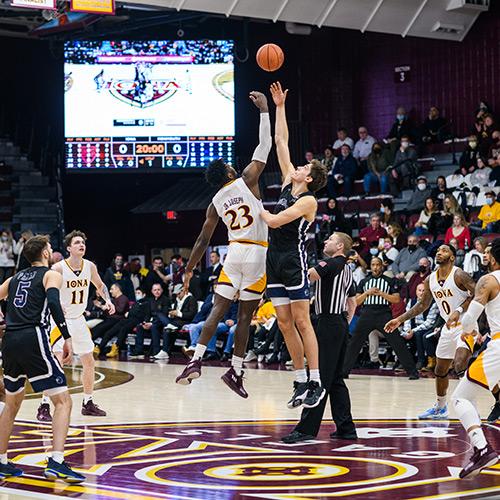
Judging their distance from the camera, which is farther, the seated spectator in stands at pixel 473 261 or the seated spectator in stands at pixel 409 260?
the seated spectator in stands at pixel 409 260

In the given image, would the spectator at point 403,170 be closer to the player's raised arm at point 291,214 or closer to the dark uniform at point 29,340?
the player's raised arm at point 291,214

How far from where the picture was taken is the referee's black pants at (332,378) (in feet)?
30.0

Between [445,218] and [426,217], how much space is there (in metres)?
0.58

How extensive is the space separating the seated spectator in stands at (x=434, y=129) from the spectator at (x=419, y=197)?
7.27 ft

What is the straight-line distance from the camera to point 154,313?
19.1 m

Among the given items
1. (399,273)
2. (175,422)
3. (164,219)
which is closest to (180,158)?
→ (164,219)

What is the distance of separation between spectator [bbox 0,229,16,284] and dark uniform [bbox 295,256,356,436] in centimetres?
1386

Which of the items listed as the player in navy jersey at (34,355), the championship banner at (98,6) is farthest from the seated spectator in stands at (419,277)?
the player in navy jersey at (34,355)

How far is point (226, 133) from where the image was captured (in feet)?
77.7

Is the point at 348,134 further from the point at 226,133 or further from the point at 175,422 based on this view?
the point at 175,422

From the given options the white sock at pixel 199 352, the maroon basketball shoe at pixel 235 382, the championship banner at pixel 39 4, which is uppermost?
the championship banner at pixel 39 4

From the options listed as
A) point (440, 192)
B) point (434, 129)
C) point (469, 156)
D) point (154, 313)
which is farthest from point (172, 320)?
point (434, 129)

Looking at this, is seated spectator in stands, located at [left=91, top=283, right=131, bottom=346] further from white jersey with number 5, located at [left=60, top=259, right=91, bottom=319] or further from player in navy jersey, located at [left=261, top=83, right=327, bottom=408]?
player in navy jersey, located at [left=261, top=83, right=327, bottom=408]

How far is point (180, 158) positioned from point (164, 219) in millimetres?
2758
